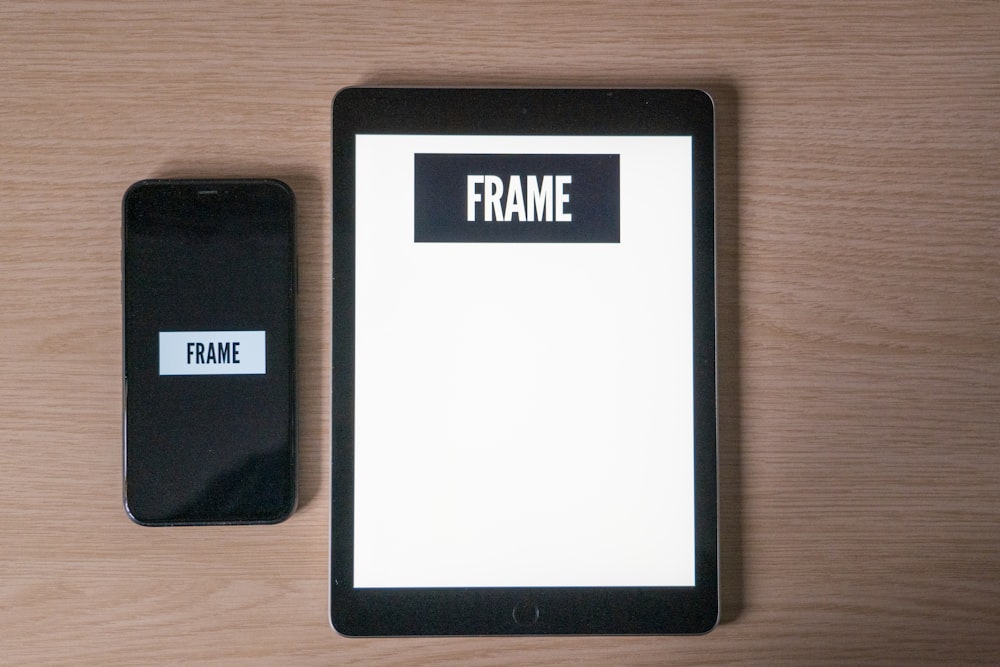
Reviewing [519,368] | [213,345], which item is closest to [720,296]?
[519,368]

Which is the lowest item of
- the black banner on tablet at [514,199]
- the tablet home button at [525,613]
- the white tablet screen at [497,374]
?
the tablet home button at [525,613]

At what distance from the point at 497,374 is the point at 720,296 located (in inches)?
5.3

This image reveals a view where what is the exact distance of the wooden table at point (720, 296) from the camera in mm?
385

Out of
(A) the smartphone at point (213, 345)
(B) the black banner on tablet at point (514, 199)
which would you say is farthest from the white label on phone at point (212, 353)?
(B) the black banner on tablet at point (514, 199)

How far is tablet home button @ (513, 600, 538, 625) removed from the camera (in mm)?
379

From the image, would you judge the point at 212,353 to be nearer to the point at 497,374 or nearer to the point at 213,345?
the point at 213,345

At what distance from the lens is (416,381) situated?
379 millimetres

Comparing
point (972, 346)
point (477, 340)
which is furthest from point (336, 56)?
point (972, 346)

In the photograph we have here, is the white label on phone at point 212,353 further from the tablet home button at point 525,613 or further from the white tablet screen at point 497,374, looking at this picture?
the tablet home button at point 525,613

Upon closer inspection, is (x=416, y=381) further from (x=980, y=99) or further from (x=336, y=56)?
(x=980, y=99)

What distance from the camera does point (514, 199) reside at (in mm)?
378

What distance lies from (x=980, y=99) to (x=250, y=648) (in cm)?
52

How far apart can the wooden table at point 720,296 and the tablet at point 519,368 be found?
0.02 m

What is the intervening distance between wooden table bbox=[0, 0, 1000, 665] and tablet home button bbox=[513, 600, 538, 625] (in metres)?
0.02
